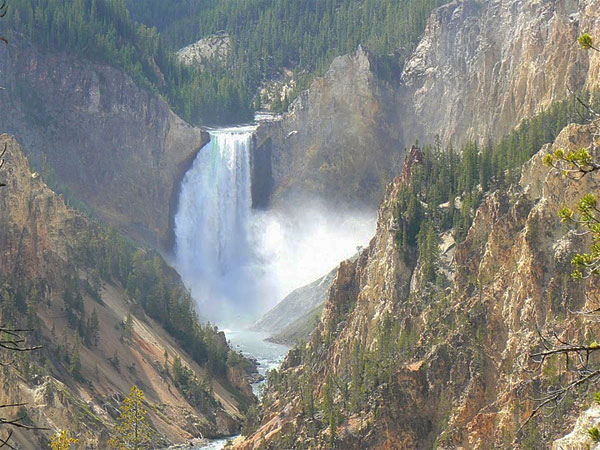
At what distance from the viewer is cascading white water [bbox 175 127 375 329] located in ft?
480

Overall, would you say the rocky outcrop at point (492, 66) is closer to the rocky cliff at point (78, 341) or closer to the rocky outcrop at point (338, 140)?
the rocky outcrop at point (338, 140)

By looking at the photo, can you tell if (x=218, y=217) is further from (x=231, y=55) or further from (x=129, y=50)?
(x=231, y=55)

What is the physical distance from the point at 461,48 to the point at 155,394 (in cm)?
6693

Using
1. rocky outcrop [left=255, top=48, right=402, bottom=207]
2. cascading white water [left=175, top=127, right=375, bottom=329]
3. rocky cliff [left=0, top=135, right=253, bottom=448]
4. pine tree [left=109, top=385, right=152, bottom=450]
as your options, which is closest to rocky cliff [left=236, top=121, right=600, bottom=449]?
rocky cliff [left=0, top=135, right=253, bottom=448]

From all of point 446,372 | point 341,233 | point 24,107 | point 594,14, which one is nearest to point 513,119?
point 594,14

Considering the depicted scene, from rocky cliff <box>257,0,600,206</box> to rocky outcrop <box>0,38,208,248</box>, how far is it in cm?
1368

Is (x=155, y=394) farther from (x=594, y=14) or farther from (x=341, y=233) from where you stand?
(x=341, y=233)

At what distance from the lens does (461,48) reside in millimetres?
134000

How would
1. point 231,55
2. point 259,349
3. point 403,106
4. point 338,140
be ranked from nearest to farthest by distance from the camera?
point 259,349 → point 403,106 → point 338,140 → point 231,55

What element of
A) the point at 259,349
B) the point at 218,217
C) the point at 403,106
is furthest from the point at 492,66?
the point at 218,217

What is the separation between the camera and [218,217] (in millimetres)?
152000

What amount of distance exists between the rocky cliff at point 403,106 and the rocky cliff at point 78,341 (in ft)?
134

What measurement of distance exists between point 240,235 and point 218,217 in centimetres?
404

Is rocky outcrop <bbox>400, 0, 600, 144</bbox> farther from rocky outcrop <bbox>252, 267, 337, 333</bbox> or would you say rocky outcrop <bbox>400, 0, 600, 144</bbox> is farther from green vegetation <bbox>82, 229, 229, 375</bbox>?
green vegetation <bbox>82, 229, 229, 375</bbox>
